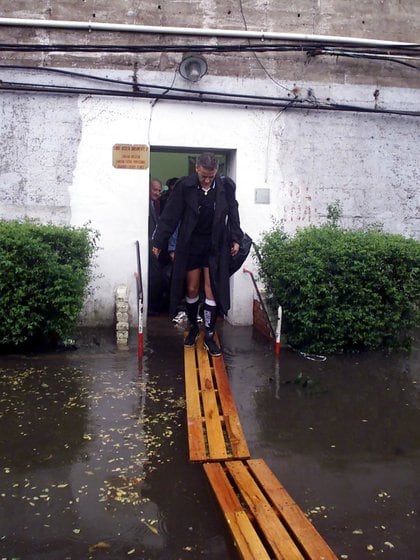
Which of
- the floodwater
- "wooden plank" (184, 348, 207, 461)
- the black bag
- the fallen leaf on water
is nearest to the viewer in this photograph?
the fallen leaf on water

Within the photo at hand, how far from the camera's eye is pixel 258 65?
8047 mm

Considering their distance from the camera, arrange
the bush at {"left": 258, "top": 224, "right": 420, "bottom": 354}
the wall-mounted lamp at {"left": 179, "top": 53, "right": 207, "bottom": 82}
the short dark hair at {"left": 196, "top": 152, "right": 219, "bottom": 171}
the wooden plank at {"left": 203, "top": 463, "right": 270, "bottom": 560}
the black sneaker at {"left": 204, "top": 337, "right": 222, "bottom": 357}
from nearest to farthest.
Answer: the wooden plank at {"left": 203, "top": 463, "right": 270, "bottom": 560} < the short dark hair at {"left": 196, "top": 152, "right": 219, "bottom": 171} < the black sneaker at {"left": 204, "top": 337, "right": 222, "bottom": 357} < the bush at {"left": 258, "top": 224, "right": 420, "bottom": 354} < the wall-mounted lamp at {"left": 179, "top": 53, "right": 207, "bottom": 82}

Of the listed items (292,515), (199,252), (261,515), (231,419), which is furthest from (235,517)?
(199,252)

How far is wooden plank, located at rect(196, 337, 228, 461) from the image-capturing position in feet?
13.5

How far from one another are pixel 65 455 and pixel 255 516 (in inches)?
61.6

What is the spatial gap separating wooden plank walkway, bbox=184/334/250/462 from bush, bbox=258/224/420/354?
54.5 inches

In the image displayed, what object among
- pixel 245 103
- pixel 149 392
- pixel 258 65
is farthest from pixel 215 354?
pixel 258 65

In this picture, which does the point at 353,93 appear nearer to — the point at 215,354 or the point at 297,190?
the point at 297,190

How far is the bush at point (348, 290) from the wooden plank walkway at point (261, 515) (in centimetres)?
296

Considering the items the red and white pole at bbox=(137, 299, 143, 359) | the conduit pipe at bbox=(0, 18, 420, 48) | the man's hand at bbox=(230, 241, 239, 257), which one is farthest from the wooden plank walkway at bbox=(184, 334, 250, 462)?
the conduit pipe at bbox=(0, 18, 420, 48)

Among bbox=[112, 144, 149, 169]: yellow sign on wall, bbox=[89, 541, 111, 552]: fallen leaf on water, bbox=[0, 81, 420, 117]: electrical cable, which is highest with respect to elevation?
bbox=[0, 81, 420, 117]: electrical cable

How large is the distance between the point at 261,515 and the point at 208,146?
5.74m

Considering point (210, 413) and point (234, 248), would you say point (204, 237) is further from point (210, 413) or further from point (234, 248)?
point (210, 413)

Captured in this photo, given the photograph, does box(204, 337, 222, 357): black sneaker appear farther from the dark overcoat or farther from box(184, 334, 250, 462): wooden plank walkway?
the dark overcoat
